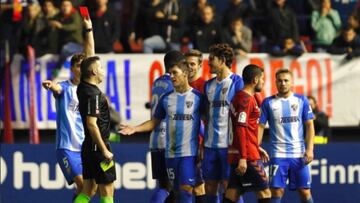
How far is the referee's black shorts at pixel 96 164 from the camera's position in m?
13.8

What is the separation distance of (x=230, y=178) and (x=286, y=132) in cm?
142

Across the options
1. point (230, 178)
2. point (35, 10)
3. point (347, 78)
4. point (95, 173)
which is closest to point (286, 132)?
point (230, 178)

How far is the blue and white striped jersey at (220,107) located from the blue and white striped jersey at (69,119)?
1.64 m

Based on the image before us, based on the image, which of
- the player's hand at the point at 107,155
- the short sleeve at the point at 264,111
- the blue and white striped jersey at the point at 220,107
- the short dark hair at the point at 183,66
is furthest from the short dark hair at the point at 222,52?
the player's hand at the point at 107,155

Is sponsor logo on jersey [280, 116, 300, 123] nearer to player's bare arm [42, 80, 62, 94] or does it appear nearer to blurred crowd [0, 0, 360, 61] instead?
player's bare arm [42, 80, 62, 94]

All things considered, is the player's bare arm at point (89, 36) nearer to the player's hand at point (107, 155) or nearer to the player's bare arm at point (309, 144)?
the player's hand at point (107, 155)

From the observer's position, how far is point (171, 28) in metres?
20.8

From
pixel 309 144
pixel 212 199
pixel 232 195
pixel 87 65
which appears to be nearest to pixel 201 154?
pixel 212 199

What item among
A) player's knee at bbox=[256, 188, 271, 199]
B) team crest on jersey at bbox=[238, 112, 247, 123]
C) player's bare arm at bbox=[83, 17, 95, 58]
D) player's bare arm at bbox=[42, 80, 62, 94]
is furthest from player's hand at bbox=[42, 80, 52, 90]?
player's knee at bbox=[256, 188, 271, 199]

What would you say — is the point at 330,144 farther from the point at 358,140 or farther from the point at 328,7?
the point at 328,7

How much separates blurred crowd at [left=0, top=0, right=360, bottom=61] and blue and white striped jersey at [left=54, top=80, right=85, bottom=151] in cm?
446

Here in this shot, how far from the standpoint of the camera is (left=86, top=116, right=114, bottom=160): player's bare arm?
13.6m

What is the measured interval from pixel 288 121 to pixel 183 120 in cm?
174

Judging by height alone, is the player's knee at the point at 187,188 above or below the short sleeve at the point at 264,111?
below
